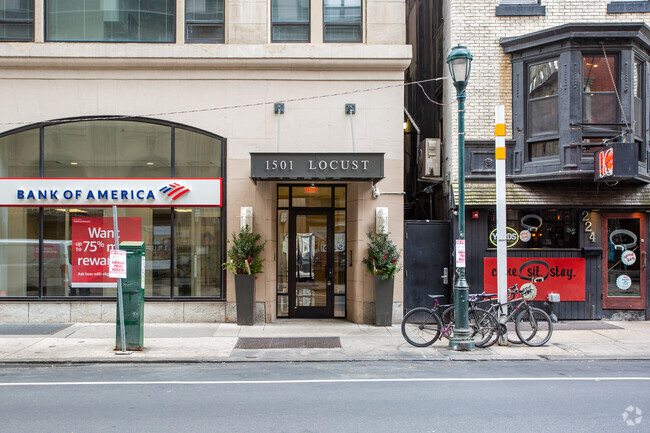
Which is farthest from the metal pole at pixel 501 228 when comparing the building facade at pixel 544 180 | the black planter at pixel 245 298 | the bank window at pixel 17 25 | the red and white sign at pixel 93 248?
the bank window at pixel 17 25

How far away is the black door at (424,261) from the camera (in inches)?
490

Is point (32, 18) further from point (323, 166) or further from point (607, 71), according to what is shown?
point (607, 71)

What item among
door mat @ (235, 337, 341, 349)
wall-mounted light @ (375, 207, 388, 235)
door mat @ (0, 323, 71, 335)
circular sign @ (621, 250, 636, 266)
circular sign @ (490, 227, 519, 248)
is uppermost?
wall-mounted light @ (375, 207, 388, 235)

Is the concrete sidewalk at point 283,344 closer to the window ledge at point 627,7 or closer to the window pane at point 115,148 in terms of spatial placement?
the window pane at point 115,148

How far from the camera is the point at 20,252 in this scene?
12461mm

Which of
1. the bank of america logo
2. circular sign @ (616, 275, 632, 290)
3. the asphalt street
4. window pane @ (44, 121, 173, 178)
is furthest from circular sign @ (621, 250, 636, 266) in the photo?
window pane @ (44, 121, 173, 178)

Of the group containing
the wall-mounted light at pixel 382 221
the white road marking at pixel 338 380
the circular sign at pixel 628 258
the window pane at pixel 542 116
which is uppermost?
the window pane at pixel 542 116

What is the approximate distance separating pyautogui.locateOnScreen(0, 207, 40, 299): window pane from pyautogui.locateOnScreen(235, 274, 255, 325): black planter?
4.18 metres

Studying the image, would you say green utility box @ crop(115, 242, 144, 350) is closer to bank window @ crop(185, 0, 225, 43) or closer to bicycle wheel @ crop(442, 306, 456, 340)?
bicycle wheel @ crop(442, 306, 456, 340)

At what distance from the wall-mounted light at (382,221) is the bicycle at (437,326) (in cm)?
246

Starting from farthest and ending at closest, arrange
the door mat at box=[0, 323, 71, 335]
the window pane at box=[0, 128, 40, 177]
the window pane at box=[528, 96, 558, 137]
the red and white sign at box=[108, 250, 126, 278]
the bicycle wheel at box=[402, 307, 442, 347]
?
the window pane at box=[0, 128, 40, 177]
the window pane at box=[528, 96, 558, 137]
the door mat at box=[0, 323, 71, 335]
the bicycle wheel at box=[402, 307, 442, 347]
the red and white sign at box=[108, 250, 126, 278]

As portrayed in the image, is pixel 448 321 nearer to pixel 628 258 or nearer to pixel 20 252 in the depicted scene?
pixel 628 258

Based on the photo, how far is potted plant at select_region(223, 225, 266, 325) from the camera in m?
11.8

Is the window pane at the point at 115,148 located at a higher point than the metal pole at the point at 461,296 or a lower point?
higher
